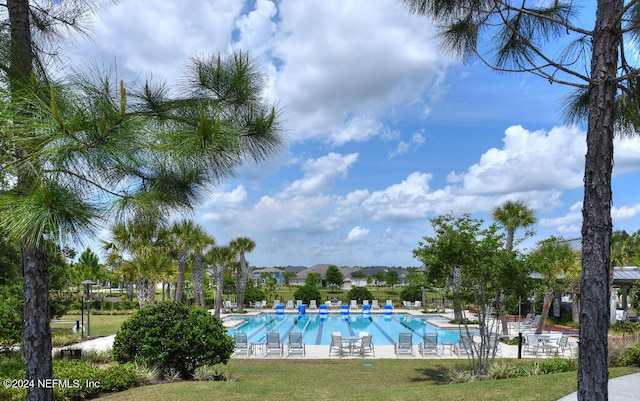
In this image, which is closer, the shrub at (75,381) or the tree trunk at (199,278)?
the shrub at (75,381)

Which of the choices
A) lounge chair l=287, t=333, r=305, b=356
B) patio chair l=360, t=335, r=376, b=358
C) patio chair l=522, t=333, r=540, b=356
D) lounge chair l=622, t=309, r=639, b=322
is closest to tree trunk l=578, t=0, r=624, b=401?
patio chair l=360, t=335, r=376, b=358

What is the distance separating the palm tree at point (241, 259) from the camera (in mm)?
34906

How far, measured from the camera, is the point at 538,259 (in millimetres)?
12664

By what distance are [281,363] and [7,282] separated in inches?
319

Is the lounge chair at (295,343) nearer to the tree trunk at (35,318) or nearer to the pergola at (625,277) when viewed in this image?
the tree trunk at (35,318)

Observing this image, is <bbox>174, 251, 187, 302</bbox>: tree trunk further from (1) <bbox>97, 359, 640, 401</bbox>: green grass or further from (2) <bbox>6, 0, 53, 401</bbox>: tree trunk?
(2) <bbox>6, 0, 53, 401</bbox>: tree trunk

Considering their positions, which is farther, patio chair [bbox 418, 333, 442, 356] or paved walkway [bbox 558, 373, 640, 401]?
patio chair [bbox 418, 333, 442, 356]

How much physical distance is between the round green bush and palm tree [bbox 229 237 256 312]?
24368mm

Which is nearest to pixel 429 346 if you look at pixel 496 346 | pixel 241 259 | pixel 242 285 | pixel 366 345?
pixel 366 345

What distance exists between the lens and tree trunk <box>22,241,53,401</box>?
13.9ft

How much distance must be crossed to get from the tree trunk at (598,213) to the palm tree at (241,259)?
32.4 meters

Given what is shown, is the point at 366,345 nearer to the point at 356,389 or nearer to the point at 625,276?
the point at 356,389

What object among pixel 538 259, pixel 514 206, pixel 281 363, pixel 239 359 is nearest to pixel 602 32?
pixel 538 259

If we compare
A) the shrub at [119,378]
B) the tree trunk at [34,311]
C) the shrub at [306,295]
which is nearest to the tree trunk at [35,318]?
the tree trunk at [34,311]
